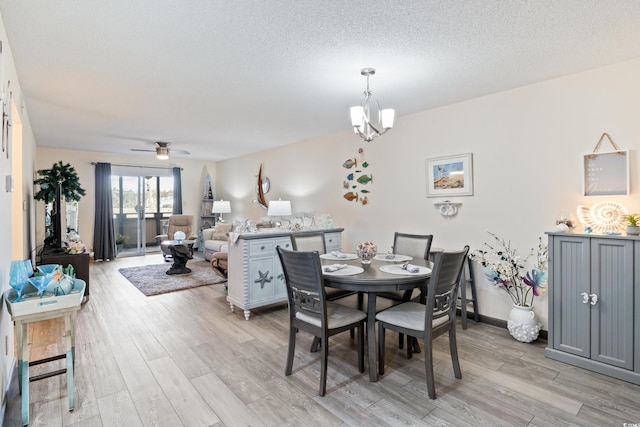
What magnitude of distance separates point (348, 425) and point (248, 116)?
3618 millimetres

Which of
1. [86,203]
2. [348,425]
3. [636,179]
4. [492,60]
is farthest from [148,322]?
[86,203]

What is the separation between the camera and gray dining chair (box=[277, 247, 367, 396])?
2.19 metres

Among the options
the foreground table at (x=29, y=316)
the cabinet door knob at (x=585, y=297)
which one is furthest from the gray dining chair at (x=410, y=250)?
the foreground table at (x=29, y=316)

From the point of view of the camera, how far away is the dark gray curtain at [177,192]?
826cm

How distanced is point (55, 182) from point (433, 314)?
506 cm

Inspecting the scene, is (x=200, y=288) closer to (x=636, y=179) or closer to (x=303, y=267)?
(x=303, y=267)

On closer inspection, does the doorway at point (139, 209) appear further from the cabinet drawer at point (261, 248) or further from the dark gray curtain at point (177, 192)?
the cabinet drawer at point (261, 248)

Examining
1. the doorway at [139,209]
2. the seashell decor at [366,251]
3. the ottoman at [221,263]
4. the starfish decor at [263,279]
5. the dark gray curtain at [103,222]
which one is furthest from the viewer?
the doorway at [139,209]

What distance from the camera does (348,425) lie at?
1.88 metres

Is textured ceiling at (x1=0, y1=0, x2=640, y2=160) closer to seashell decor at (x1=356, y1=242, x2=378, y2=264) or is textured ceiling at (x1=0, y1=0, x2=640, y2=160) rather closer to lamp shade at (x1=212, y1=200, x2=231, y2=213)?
seashell decor at (x1=356, y1=242, x2=378, y2=264)

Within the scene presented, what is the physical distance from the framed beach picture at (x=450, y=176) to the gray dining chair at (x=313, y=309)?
6.58 ft

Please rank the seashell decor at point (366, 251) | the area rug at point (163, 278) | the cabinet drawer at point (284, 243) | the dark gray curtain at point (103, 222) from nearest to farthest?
the seashell decor at point (366, 251)
the cabinet drawer at point (284, 243)
the area rug at point (163, 278)
the dark gray curtain at point (103, 222)

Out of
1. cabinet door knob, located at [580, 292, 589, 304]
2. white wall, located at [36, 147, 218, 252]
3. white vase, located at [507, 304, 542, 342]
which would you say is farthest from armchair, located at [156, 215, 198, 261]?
cabinet door knob, located at [580, 292, 589, 304]

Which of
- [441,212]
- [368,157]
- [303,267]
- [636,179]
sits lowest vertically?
[303,267]
